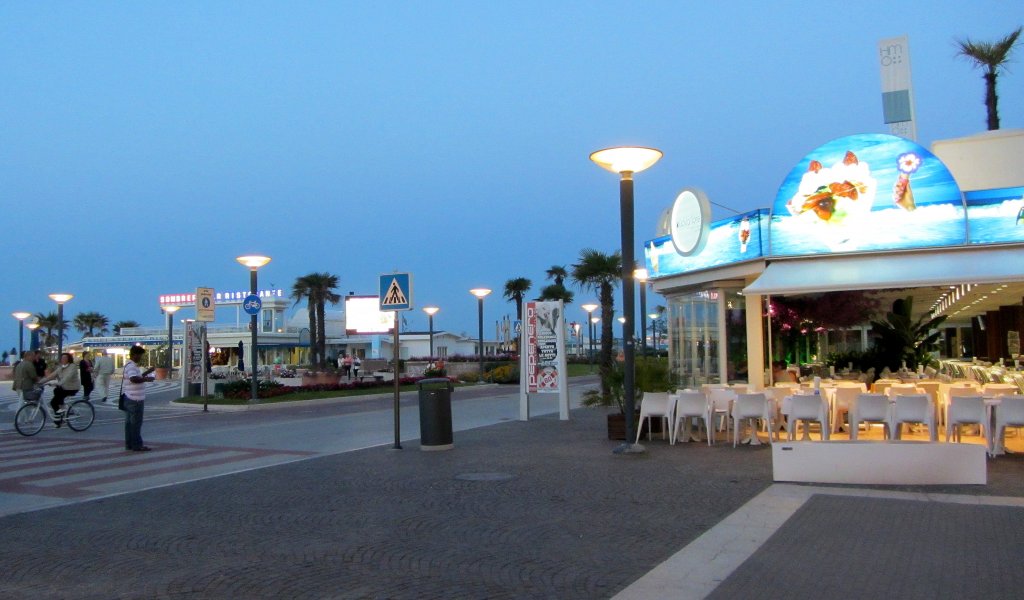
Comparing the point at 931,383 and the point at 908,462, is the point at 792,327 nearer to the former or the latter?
the point at 931,383

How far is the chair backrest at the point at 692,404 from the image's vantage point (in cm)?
1359

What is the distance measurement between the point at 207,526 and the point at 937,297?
83.3 ft

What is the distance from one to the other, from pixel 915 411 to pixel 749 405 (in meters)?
2.32

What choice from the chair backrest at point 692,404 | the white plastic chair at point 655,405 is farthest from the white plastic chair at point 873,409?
the white plastic chair at point 655,405

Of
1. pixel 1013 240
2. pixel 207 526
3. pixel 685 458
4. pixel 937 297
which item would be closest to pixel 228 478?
pixel 207 526

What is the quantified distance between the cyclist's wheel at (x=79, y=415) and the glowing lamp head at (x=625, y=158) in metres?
12.7

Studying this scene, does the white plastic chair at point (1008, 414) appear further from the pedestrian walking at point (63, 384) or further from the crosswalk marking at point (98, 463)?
the pedestrian walking at point (63, 384)

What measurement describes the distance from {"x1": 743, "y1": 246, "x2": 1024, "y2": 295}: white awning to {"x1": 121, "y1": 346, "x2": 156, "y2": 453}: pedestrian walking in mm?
10389

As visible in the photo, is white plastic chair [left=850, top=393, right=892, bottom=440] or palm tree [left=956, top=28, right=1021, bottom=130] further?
palm tree [left=956, top=28, right=1021, bottom=130]

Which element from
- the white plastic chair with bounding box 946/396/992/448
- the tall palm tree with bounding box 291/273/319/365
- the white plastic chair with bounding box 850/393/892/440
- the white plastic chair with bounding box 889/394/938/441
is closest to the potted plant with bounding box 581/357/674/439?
the white plastic chair with bounding box 850/393/892/440

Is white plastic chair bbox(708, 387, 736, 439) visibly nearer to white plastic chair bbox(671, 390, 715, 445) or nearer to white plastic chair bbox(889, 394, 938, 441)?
white plastic chair bbox(671, 390, 715, 445)

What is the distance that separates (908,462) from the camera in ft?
31.8

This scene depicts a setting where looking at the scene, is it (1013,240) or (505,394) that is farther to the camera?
(505,394)

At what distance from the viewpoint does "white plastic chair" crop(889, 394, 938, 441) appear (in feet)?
39.2
